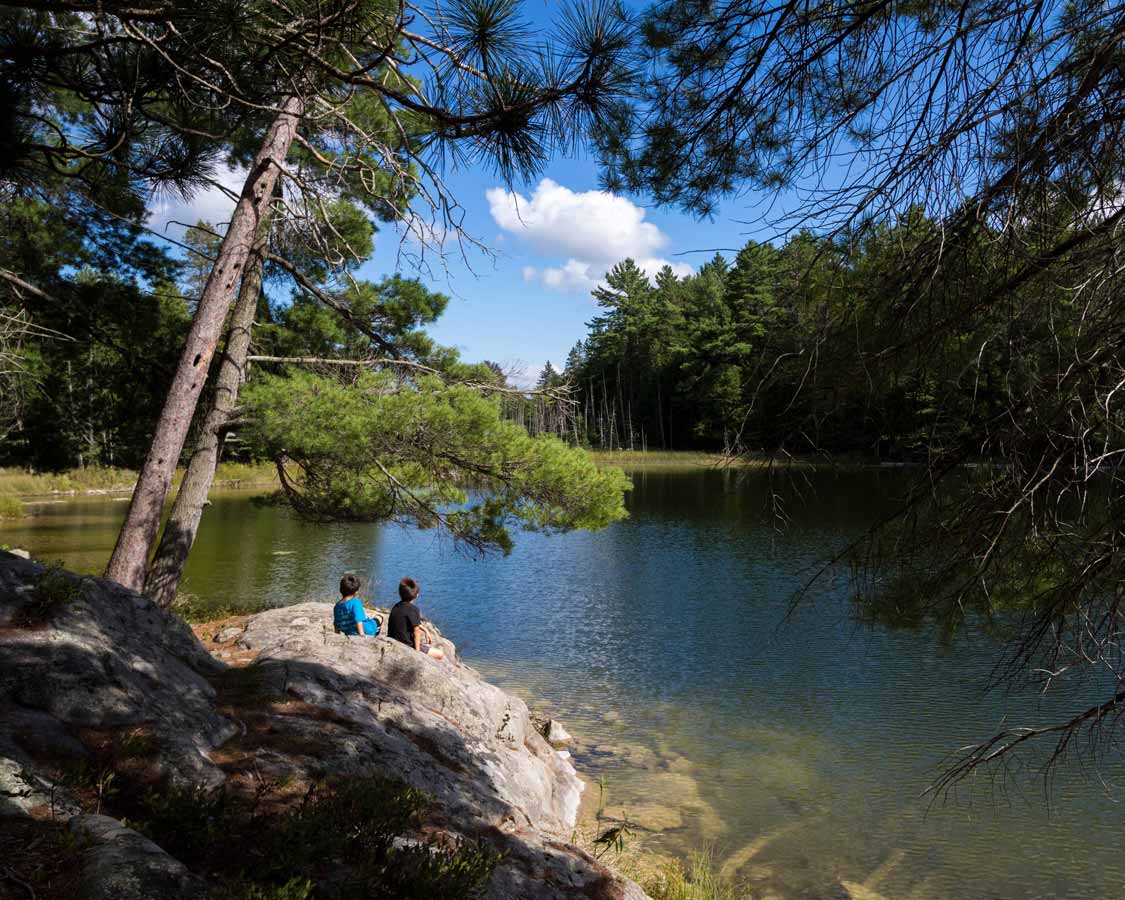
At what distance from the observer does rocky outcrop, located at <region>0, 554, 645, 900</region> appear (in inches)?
104

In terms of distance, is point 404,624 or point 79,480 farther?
point 79,480

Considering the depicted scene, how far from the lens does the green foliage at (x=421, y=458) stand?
6844 millimetres

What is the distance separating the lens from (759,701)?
8.47 metres

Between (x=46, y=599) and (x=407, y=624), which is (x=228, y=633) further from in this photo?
(x=46, y=599)

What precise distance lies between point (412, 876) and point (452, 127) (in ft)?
9.56

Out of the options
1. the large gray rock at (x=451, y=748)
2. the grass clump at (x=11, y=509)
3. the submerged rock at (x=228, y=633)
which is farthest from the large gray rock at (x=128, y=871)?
the grass clump at (x=11, y=509)

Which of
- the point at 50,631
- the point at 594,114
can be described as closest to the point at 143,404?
the point at 50,631

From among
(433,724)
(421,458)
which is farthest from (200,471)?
(433,724)

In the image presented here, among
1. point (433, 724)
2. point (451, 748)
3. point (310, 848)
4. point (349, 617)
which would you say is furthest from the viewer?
point (349, 617)

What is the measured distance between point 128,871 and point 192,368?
5524 millimetres

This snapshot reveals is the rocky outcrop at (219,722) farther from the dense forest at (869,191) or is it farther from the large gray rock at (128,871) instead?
the dense forest at (869,191)

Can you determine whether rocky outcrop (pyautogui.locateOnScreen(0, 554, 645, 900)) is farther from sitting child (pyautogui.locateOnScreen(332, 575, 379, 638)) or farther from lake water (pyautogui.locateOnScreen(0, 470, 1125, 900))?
lake water (pyautogui.locateOnScreen(0, 470, 1125, 900))

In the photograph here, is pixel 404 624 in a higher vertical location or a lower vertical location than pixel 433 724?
higher

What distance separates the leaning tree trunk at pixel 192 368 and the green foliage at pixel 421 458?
592mm
